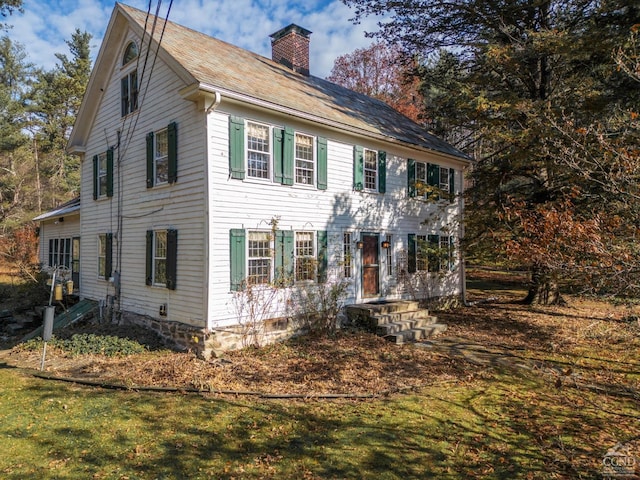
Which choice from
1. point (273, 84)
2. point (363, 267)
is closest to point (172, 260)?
point (363, 267)

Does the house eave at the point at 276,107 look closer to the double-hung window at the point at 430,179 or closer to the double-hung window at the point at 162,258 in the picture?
the double-hung window at the point at 430,179

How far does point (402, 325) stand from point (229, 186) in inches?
224

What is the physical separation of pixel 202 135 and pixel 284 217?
2737 millimetres

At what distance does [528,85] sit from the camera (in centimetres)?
1446

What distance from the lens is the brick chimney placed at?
48.6ft

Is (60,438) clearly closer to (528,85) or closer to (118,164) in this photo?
(118,164)

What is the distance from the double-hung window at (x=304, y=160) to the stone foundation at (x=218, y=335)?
3.69m

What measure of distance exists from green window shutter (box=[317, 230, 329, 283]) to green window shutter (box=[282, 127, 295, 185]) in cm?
173

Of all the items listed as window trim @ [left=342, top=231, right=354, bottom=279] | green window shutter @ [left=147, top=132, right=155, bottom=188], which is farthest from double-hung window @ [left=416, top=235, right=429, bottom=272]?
green window shutter @ [left=147, top=132, right=155, bottom=188]

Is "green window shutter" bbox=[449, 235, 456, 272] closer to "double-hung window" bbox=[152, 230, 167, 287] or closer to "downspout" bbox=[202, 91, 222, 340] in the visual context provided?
"downspout" bbox=[202, 91, 222, 340]

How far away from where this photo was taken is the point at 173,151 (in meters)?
9.61

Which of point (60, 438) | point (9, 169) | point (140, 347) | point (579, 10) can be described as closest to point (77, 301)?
point (140, 347)

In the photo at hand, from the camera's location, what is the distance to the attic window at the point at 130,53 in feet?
37.4

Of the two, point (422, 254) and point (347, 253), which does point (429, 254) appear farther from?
point (347, 253)
